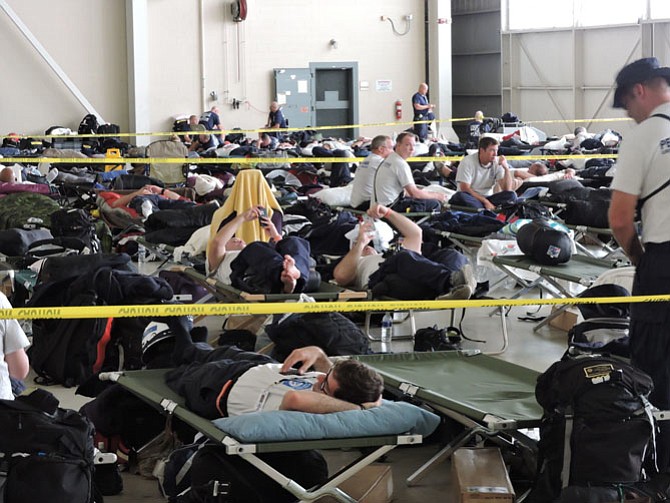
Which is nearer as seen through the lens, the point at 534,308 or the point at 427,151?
the point at 534,308

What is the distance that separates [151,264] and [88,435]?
19.9 feet

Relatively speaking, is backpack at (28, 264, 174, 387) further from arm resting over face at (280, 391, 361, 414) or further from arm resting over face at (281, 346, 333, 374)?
arm resting over face at (280, 391, 361, 414)

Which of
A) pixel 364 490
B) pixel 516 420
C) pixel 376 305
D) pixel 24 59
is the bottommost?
pixel 364 490

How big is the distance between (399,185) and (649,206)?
5.96 meters

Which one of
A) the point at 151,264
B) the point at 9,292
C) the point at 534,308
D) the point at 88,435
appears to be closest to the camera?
the point at 88,435

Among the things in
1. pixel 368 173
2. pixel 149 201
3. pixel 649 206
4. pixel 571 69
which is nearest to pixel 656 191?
pixel 649 206

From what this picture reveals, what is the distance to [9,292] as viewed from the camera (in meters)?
6.92

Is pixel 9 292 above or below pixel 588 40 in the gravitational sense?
below

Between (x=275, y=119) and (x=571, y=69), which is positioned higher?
(x=571, y=69)

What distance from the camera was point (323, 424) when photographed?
3898mm

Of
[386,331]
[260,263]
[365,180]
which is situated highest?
[365,180]

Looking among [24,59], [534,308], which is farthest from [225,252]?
[24,59]

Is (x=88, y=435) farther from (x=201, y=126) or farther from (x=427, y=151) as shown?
(x=201, y=126)

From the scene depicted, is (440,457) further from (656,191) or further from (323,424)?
(656,191)
